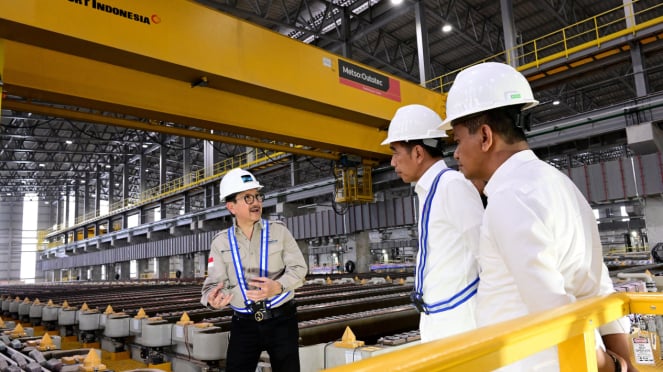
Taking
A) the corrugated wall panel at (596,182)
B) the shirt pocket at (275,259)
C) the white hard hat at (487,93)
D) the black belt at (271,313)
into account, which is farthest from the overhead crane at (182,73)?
the corrugated wall panel at (596,182)

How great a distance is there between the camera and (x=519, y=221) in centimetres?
114

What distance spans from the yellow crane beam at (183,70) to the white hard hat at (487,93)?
4719mm

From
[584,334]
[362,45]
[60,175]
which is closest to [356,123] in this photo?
[584,334]

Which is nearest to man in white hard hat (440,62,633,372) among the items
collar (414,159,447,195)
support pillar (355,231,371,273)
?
collar (414,159,447,195)

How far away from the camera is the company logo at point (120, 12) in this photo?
4.93 m

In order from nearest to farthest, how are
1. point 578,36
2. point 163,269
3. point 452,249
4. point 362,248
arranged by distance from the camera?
point 452,249, point 362,248, point 578,36, point 163,269

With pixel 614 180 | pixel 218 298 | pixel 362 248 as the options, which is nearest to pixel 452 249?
pixel 218 298

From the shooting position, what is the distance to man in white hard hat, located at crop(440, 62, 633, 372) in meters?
1.14

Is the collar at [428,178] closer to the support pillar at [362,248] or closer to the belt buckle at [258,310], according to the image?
the belt buckle at [258,310]

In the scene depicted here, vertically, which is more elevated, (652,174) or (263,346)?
(652,174)

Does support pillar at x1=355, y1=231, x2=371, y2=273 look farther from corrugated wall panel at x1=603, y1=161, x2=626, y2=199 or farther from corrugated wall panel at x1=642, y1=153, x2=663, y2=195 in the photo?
corrugated wall panel at x1=642, y1=153, x2=663, y2=195

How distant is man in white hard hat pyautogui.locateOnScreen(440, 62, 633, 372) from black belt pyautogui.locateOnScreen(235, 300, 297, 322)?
1683 millimetres

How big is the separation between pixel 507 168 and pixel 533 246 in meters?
0.29

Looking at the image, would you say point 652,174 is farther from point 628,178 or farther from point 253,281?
point 253,281
